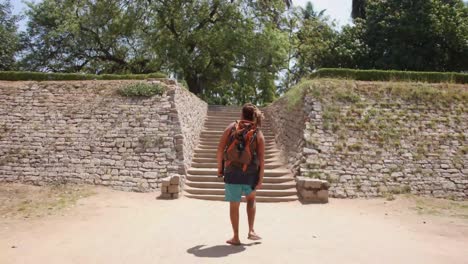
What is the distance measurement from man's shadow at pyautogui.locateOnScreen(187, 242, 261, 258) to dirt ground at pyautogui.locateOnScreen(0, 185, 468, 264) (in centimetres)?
1

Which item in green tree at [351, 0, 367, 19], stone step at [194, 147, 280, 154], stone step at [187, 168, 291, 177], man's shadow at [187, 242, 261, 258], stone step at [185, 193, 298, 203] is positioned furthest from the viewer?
green tree at [351, 0, 367, 19]

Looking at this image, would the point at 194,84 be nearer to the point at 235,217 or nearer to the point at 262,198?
the point at 262,198

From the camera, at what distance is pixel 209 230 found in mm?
5832

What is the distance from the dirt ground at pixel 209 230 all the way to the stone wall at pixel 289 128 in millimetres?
2353

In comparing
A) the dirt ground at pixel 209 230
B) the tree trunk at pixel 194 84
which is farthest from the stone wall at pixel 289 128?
the tree trunk at pixel 194 84

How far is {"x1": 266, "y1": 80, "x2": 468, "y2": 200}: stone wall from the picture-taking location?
9.52 metres

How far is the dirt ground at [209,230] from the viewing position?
4.42 metres

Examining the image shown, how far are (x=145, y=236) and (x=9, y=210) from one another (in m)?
3.75

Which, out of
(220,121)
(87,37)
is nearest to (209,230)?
(220,121)

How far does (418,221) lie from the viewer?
6875 millimetres

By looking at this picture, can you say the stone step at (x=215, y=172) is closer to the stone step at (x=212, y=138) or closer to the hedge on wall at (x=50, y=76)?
the stone step at (x=212, y=138)

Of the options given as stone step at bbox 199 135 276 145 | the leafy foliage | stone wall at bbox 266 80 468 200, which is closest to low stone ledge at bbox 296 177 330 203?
stone wall at bbox 266 80 468 200

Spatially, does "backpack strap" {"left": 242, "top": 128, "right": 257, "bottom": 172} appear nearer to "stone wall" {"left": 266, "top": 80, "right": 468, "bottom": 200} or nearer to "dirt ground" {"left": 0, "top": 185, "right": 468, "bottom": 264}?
"dirt ground" {"left": 0, "top": 185, "right": 468, "bottom": 264}

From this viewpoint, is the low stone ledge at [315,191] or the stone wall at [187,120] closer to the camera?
the low stone ledge at [315,191]
